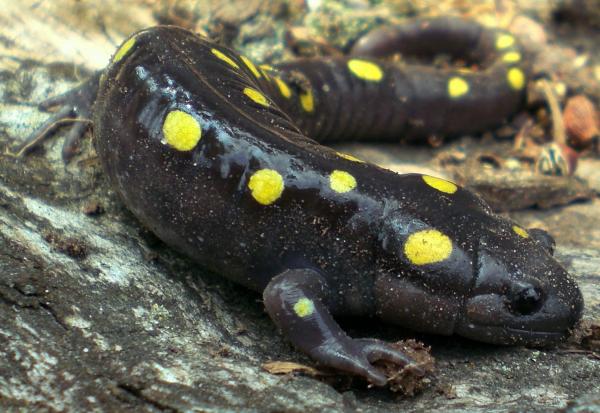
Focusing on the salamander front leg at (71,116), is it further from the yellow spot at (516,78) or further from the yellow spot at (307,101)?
the yellow spot at (516,78)

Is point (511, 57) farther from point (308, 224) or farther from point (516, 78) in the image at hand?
point (308, 224)

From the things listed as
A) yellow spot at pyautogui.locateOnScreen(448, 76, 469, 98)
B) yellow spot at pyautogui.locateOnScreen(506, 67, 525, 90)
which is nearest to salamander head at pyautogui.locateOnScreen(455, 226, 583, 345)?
yellow spot at pyautogui.locateOnScreen(448, 76, 469, 98)

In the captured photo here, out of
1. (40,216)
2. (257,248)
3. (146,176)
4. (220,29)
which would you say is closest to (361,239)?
(257,248)

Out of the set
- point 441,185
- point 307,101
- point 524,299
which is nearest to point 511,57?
point 307,101

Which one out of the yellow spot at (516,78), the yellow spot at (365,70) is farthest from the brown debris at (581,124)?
the yellow spot at (365,70)

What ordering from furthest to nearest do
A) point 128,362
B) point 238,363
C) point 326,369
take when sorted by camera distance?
point 326,369 < point 238,363 < point 128,362

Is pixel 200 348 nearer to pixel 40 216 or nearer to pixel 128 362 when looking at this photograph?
pixel 128 362
